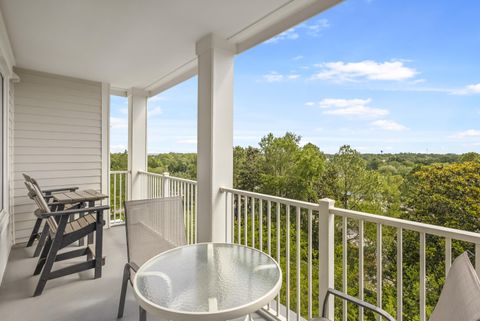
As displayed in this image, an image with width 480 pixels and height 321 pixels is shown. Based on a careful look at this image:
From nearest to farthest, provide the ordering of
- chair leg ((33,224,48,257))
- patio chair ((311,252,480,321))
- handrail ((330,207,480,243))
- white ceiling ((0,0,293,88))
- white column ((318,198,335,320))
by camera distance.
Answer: patio chair ((311,252,480,321)) → handrail ((330,207,480,243)) → white column ((318,198,335,320)) → white ceiling ((0,0,293,88)) → chair leg ((33,224,48,257))

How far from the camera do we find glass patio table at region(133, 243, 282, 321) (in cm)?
120

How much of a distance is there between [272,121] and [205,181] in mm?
3836

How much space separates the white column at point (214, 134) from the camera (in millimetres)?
2883

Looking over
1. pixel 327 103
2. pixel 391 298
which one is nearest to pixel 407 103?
pixel 327 103

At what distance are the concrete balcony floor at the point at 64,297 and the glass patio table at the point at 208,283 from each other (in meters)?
0.87

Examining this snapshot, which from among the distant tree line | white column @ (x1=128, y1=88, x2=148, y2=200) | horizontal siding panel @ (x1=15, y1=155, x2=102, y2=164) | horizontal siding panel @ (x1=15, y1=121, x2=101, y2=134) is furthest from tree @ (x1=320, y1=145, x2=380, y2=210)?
horizontal siding panel @ (x1=15, y1=121, x2=101, y2=134)

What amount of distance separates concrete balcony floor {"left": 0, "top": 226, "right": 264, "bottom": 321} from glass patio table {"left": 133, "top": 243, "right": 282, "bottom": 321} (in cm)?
87

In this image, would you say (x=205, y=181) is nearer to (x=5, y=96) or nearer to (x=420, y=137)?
(x=420, y=137)

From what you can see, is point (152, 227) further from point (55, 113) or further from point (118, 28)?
point (55, 113)

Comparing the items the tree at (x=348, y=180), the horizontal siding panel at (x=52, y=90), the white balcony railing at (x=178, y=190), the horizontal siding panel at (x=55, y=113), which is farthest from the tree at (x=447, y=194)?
the horizontal siding panel at (x=52, y=90)

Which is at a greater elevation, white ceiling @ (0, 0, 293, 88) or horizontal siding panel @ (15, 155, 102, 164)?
white ceiling @ (0, 0, 293, 88)

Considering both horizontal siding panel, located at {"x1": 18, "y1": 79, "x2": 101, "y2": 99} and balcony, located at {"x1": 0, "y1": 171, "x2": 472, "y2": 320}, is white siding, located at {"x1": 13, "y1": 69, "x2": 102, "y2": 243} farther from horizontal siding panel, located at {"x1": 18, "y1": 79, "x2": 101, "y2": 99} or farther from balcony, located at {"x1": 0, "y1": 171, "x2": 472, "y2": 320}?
balcony, located at {"x1": 0, "y1": 171, "x2": 472, "y2": 320}

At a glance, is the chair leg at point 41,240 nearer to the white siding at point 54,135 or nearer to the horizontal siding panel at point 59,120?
the white siding at point 54,135

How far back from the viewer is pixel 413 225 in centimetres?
141
